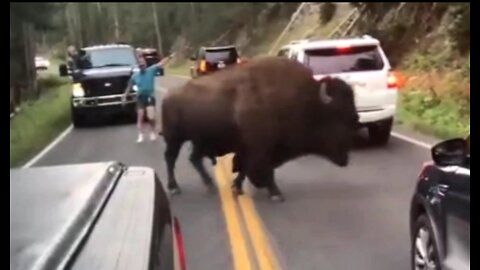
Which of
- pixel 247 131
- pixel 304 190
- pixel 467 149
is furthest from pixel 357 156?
pixel 467 149

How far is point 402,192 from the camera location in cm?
1378

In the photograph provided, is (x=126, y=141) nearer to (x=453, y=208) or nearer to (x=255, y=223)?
(x=255, y=223)

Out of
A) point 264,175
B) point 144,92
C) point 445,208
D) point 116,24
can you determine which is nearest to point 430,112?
point 144,92

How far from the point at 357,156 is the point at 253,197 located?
4212 mm

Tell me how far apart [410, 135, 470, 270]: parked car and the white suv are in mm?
10387

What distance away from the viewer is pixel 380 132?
19.5 m

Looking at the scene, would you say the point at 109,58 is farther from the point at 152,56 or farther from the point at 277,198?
the point at 277,198

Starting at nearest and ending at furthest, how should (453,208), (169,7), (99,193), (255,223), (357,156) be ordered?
(99,193)
(453,208)
(255,223)
(169,7)
(357,156)

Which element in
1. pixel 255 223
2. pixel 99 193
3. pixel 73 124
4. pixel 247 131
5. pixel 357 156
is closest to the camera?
pixel 99 193

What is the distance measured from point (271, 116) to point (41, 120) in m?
15.4

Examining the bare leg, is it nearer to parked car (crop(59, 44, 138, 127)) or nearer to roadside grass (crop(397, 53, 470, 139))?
parked car (crop(59, 44, 138, 127))

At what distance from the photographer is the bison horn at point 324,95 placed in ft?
43.9

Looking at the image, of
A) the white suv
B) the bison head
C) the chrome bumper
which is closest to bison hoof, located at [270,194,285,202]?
the bison head

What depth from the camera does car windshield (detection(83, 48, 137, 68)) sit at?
20656mm
